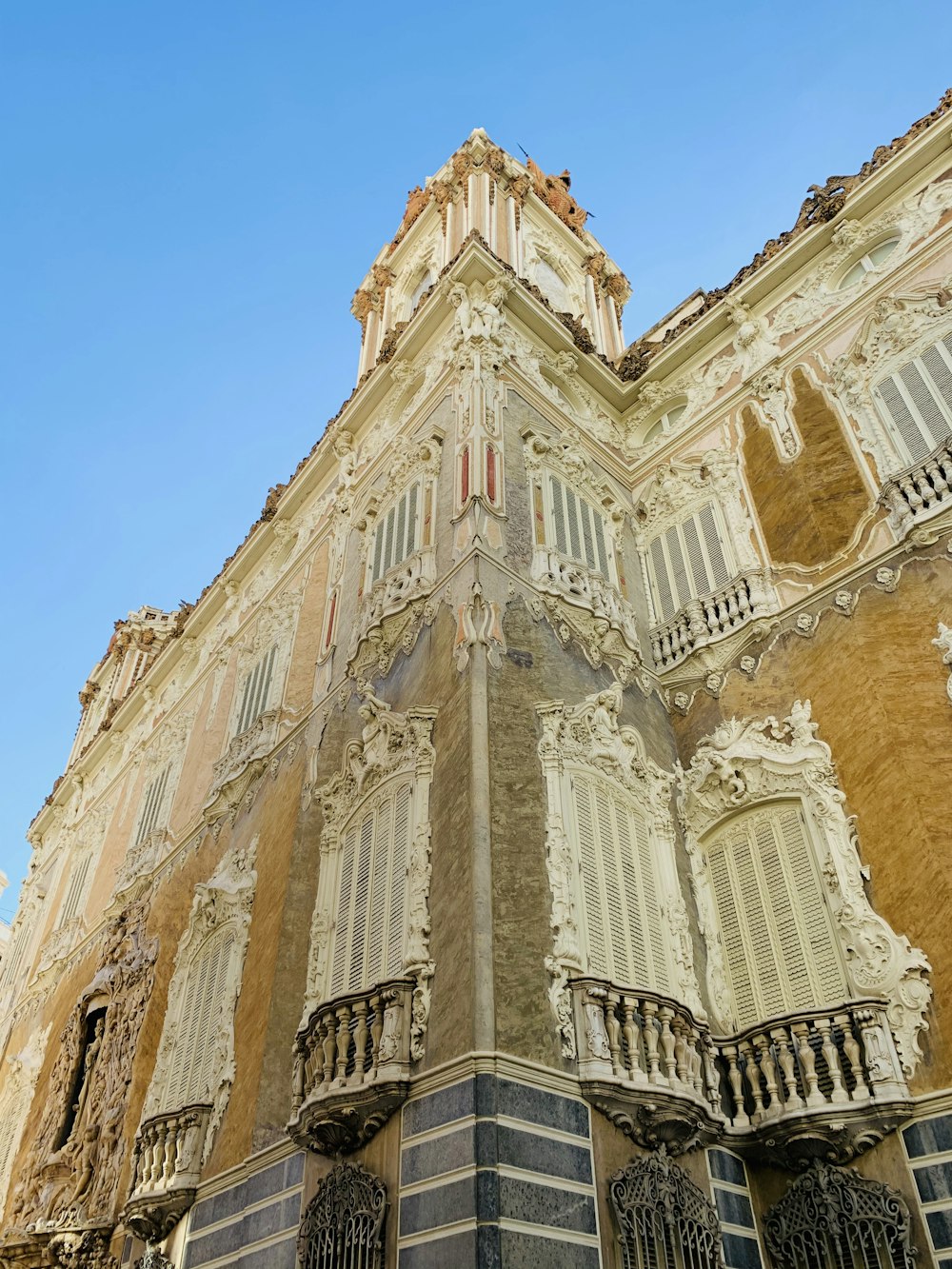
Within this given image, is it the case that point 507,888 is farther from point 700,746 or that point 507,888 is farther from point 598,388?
point 598,388

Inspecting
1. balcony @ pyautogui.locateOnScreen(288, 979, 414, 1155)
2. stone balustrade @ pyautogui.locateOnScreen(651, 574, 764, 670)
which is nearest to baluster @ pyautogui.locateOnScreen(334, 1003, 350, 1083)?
balcony @ pyautogui.locateOnScreen(288, 979, 414, 1155)

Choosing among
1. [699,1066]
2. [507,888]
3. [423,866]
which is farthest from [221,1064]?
[699,1066]

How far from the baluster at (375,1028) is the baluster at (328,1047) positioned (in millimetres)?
Result: 487

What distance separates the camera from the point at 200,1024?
46.2 ft

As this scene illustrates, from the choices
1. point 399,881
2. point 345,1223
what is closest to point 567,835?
point 399,881

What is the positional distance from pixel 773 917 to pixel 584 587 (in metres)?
5.25

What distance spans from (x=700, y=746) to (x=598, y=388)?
865cm

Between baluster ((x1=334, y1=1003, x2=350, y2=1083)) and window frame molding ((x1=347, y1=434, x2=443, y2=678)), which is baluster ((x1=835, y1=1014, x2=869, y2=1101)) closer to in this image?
baluster ((x1=334, y1=1003, x2=350, y2=1083))

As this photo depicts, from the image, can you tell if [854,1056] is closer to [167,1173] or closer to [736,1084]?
[736,1084]

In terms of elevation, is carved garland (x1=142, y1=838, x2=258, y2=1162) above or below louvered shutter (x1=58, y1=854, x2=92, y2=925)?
below

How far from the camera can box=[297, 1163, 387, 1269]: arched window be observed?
849 centimetres

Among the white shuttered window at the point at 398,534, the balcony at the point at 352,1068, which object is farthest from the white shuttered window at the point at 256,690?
the balcony at the point at 352,1068

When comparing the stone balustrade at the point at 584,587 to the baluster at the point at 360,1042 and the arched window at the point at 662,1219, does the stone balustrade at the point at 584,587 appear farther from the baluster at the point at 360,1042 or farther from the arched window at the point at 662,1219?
the arched window at the point at 662,1219

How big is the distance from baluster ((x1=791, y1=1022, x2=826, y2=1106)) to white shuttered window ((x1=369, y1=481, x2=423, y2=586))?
27.4 ft
